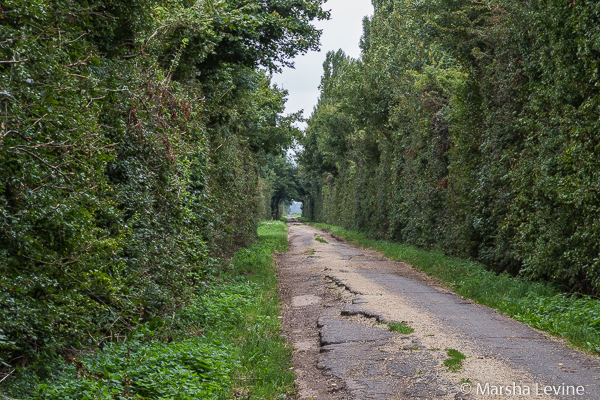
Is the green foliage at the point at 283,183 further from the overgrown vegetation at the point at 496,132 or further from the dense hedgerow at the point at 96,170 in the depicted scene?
the dense hedgerow at the point at 96,170

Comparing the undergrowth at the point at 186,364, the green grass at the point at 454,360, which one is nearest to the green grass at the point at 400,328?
the green grass at the point at 454,360

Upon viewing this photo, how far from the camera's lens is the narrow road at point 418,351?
4609 mm

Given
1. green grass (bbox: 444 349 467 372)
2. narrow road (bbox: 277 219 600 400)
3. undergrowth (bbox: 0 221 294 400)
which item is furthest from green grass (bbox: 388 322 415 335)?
undergrowth (bbox: 0 221 294 400)

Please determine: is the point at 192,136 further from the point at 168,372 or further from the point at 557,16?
the point at 557,16

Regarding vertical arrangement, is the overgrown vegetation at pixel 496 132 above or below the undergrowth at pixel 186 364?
above

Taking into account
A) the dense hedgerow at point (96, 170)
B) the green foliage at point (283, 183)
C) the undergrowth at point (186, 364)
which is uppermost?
the green foliage at point (283, 183)

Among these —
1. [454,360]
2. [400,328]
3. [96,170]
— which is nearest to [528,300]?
[400,328]

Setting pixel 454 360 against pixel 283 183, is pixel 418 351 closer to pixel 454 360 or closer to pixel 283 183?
pixel 454 360

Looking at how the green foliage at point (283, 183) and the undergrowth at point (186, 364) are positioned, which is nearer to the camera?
the undergrowth at point (186, 364)

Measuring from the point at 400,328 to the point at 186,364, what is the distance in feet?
10.3

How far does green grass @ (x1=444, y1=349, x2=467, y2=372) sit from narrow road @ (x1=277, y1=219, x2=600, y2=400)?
75 millimetres

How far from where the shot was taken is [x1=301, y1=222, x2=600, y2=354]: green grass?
21.5 feet

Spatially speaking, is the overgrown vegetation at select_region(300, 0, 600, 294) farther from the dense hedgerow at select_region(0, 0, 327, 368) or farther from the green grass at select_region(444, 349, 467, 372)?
the dense hedgerow at select_region(0, 0, 327, 368)

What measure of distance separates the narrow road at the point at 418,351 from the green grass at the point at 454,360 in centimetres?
8
